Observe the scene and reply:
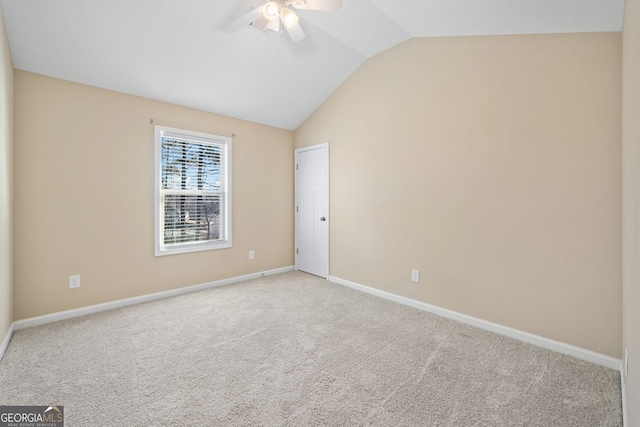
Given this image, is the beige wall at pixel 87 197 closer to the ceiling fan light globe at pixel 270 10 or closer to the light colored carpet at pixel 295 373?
the light colored carpet at pixel 295 373

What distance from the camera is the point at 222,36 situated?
2.80m

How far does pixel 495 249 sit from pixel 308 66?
9.47 feet

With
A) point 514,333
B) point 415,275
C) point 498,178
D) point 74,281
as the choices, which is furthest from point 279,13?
point 514,333

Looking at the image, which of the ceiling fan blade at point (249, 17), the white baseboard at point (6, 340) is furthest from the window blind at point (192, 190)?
the ceiling fan blade at point (249, 17)

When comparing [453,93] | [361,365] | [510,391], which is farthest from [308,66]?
[510,391]

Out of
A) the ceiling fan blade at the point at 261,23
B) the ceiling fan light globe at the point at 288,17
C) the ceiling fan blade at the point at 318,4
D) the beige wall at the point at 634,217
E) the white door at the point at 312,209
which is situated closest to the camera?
the beige wall at the point at 634,217

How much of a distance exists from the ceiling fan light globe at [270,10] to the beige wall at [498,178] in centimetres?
168

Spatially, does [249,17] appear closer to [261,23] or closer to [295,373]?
[261,23]

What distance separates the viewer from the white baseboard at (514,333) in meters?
2.12

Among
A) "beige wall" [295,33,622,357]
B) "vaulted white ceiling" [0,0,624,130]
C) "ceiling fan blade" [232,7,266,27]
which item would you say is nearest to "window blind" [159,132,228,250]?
"vaulted white ceiling" [0,0,624,130]

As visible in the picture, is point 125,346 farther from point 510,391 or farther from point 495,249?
point 495,249

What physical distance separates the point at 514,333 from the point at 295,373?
1.95m

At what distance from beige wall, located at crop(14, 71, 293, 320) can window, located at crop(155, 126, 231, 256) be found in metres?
0.12

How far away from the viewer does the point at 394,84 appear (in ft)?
11.1
